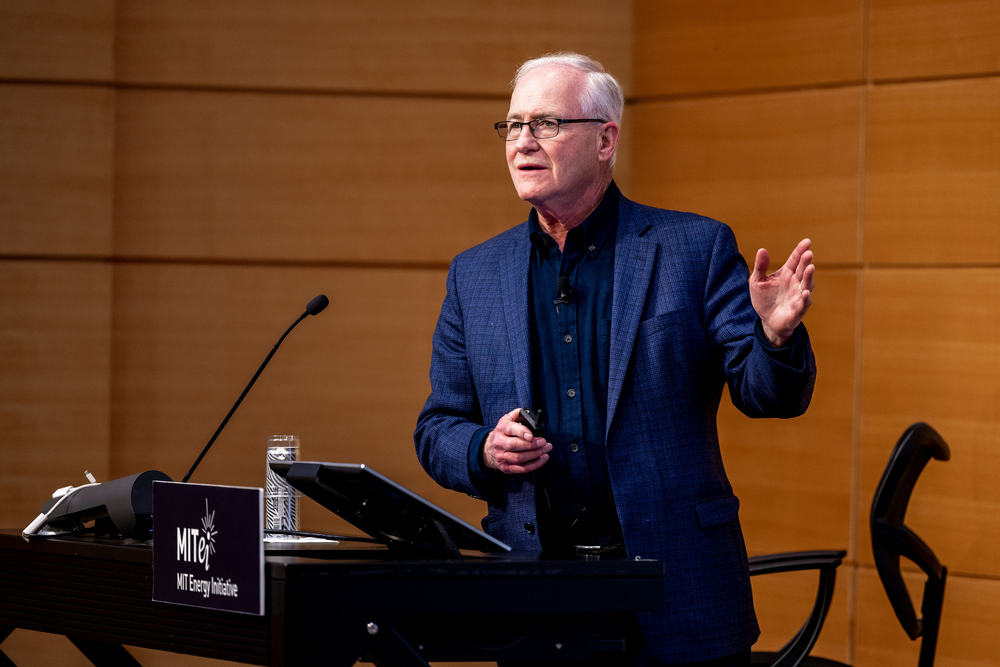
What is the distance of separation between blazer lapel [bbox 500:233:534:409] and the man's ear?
23 cm

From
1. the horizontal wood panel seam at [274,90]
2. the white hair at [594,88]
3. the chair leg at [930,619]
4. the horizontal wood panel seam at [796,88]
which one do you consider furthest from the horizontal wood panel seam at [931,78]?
the white hair at [594,88]

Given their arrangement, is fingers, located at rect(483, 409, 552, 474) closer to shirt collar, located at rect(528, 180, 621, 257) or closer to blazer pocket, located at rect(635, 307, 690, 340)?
blazer pocket, located at rect(635, 307, 690, 340)

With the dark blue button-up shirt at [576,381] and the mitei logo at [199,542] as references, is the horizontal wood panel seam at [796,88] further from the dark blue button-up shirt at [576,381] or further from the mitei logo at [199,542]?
the mitei logo at [199,542]

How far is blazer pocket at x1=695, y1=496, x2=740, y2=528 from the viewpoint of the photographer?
1693mm

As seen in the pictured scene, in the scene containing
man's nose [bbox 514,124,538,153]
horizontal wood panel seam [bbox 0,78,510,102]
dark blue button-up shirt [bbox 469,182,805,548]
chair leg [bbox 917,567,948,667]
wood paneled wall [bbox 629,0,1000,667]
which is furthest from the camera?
horizontal wood panel seam [bbox 0,78,510,102]

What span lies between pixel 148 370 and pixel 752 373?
261cm

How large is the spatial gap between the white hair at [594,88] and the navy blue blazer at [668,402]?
192mm

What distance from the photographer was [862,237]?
338 cm

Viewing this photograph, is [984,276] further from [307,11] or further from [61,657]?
[61,657]

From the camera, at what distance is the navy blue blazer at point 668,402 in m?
1.65

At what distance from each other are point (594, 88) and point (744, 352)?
23.4 inches

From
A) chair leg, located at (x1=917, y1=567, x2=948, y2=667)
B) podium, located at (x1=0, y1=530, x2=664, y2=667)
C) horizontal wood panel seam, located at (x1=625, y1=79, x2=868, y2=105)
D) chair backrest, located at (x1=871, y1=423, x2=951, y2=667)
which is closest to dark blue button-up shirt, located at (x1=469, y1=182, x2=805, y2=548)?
podium, located at (x1=0, y1=530, x2=664, y2=667)

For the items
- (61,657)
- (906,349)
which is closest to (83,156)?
(61,657)

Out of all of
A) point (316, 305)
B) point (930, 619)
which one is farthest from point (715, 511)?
point (930, 619)
